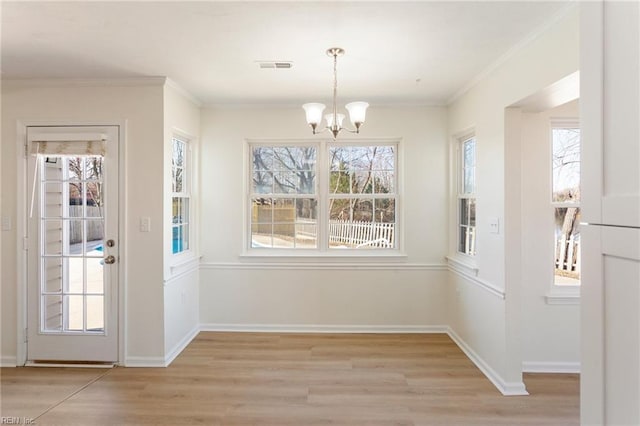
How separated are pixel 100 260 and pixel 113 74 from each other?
1.67 metres

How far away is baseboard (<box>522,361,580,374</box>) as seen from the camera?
321 centimetres

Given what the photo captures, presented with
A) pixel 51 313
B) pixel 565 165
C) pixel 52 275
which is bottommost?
pixel 51 313

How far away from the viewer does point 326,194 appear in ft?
14.2

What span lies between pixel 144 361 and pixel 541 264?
12.0 ft

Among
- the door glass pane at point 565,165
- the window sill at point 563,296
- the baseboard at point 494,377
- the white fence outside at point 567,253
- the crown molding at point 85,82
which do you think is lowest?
the baseboard at point 494,377

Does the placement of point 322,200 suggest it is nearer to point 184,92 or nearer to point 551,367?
point 184,92

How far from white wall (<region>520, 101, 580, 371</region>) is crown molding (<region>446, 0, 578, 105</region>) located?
507 millimetres

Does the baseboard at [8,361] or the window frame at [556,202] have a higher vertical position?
the window frame at [556,202]

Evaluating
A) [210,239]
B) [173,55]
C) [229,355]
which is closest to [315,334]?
[229,355]

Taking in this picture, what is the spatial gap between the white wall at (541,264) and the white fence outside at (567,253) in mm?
104

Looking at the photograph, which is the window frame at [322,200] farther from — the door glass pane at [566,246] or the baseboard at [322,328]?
the door glass pane at [566,246]

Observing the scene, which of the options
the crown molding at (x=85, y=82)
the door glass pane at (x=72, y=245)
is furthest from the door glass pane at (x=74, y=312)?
the crown molding at (x=85, y=82)

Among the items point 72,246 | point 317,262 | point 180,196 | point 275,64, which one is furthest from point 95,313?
point 275,64

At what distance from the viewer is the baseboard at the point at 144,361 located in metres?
3.34
